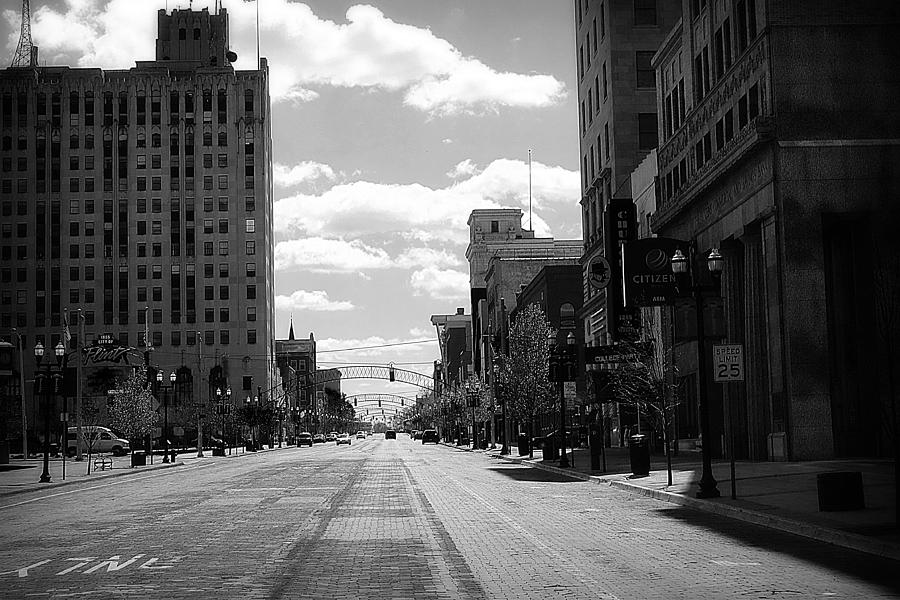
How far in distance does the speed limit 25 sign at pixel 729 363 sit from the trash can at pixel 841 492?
5056mm

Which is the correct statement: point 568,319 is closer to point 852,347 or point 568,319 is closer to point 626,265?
point 626,265

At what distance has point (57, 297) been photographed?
170125mm

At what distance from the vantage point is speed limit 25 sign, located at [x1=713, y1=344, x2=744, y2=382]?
25.5m

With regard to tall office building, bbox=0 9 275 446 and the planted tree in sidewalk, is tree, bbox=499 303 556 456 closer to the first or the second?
the planted tree in sidewalk

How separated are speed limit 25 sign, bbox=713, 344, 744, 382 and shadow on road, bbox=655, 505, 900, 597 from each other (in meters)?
3.67

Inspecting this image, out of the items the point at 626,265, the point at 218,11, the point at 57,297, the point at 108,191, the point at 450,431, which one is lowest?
the point at 450,431

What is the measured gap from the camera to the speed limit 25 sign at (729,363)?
1006 inches

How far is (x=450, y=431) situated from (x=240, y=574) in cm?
14285

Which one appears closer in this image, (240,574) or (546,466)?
(240,574)

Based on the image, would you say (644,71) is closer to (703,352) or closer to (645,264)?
(645,264)

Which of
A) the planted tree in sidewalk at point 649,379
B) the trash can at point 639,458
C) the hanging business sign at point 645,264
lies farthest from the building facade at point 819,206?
the hanging business sign at point 645,264

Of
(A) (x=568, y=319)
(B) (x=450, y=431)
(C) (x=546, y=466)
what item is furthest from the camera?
(B) (x=450, y=431)

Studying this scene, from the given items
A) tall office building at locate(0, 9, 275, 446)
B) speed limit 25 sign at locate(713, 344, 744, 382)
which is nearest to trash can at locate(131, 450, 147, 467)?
speed limit 25 sign at locate(713, 344, 744, 382)

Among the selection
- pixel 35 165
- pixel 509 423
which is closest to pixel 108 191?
pixel 35 165
